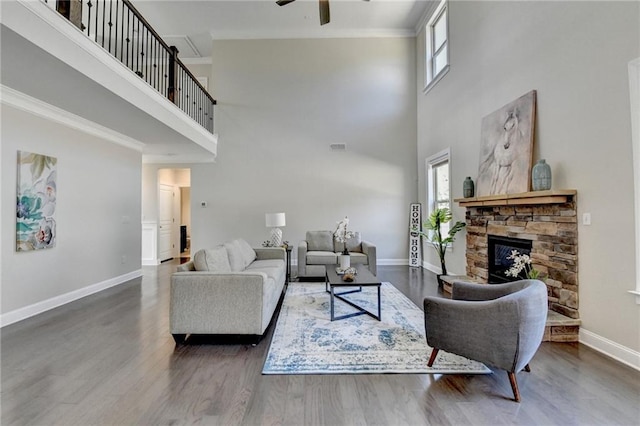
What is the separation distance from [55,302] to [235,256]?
2.46 meters

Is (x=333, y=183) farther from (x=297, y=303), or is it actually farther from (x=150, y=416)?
(x=150, y=416)

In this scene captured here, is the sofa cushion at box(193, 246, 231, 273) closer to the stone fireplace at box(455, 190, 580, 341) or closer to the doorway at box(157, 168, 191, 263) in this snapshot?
the stone fireplace at box(455, 190, 580, 341)

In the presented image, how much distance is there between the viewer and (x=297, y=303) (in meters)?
3.97

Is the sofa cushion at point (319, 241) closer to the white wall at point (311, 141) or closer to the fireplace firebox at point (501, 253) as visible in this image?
the white wall at point (311, 141)

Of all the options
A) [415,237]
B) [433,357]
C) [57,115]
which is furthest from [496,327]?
[57,115]

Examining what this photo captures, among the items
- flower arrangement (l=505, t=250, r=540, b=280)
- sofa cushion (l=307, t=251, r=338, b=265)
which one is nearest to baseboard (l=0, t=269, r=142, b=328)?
sofa cushion (l=307, t=251, r=338, b=265)

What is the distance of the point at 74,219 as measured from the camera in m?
4.35

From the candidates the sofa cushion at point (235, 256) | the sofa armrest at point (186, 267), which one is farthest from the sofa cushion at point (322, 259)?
the sofa armrest at point (186, 267)

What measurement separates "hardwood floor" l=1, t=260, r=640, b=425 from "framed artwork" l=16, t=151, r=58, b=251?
4.16ft

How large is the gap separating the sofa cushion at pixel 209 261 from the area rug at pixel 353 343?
2.94 ft

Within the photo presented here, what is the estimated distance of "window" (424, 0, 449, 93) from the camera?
18.7 feet

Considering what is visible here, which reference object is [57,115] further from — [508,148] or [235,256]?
[508,148]

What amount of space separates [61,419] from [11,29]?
268cm

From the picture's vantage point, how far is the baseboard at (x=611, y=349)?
92.4 inches
